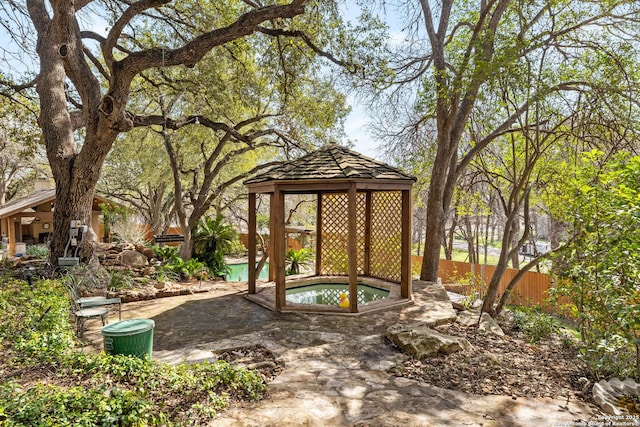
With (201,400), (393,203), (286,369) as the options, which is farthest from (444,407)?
(393,203)

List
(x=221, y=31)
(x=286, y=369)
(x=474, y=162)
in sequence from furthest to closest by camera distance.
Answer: (x=474, y=162), (x=221, y=31), (x=286, y=369)

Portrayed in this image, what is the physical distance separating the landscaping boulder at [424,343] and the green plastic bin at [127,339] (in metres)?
2.65

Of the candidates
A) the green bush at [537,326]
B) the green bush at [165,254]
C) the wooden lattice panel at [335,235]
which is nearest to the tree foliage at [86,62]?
the green bush at [165,254]

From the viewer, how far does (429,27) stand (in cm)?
770

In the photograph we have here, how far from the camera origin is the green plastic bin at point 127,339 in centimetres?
329

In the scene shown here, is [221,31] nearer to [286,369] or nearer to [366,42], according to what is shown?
[366,42]

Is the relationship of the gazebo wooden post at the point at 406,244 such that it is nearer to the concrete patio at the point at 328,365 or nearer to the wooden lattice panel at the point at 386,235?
the concrete patio at the point at 328,365

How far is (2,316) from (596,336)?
5650 millimetres

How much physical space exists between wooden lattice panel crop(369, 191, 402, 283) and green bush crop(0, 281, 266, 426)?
15.6 ft

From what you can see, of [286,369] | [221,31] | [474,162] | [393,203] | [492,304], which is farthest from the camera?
[474,162]

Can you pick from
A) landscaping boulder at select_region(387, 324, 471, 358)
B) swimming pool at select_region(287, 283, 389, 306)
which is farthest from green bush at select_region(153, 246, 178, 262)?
landscaping boulder at select_region(387, 324, 471, 358)

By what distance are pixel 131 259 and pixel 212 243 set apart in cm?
320

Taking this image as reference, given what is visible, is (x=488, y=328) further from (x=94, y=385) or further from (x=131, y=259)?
(x=131, y=259)

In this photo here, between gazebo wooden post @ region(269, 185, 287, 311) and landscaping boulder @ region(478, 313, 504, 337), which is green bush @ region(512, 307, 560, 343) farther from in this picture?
gazebo wooden post @ region(269, 185, 287, 311)
